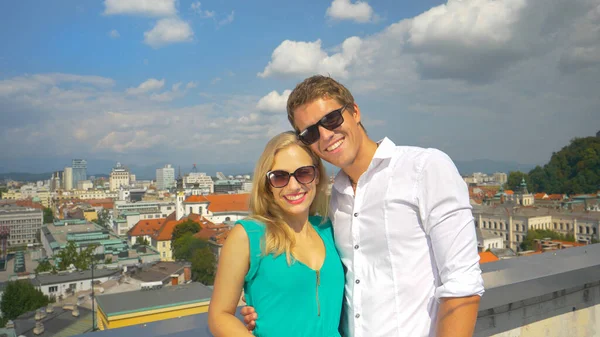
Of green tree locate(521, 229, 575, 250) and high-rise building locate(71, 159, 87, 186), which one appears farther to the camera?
high-rise building locate(71, 159, 87, 186)

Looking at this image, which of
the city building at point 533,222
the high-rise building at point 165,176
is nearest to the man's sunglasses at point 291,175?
the city building at point 533,222

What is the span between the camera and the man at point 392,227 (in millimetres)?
1117

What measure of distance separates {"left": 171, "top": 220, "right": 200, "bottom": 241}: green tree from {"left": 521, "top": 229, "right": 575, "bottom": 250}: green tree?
104ft

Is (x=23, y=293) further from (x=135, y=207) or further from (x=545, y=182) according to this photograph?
(x=545, y=182)

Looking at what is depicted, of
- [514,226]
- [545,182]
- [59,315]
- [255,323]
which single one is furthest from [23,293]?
[545,182]

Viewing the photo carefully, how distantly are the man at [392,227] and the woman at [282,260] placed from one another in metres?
0.04

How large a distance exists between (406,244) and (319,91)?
51 cm

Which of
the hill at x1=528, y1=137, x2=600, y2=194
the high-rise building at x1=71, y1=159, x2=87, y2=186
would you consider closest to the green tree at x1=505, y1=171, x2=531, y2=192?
the hill at x1=528, y1=137, x2=600, y2=194

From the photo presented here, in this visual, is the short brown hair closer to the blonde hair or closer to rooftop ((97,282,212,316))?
the blonde hair

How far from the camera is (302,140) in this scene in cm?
144

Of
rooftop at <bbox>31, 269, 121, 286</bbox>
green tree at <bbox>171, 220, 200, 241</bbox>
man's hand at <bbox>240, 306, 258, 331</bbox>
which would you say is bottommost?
rooftop at <bbox>31, 269, 121, 286</bbox>

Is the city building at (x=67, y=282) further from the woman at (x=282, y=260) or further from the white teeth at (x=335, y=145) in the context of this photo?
the white teeth at (x=335, y=145)

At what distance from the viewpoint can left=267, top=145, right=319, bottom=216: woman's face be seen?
1438 mm

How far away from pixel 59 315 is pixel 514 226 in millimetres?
39330
